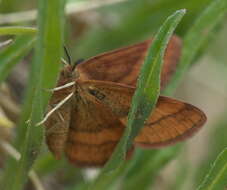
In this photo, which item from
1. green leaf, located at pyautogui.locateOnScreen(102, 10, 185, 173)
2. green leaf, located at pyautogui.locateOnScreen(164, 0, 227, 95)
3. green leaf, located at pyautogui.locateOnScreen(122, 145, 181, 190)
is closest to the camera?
green leaf, located at pyautogui.locateOnScreen(102, 10, 185, 173)

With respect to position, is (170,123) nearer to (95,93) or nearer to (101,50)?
(95,93)

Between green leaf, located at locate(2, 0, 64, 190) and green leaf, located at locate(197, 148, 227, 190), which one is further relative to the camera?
green leaf, located at locate(197, 148, 227, 190)

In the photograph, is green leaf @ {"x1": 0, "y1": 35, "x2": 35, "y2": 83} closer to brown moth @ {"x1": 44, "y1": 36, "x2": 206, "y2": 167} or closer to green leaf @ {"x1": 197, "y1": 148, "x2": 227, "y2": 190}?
brown moth @ {"x1": 44, "y1": 36, "x2": 206, "y2": 167}

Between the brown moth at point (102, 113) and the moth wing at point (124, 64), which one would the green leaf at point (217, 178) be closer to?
the brown moth at point (102, 113)

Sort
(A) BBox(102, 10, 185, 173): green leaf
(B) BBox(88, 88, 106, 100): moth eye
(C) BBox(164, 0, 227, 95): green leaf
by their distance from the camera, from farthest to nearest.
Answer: (C) BBox(164, 0, 227, 95): green leaf
(B) BBox(88, 88, 106, 100): moth eye
(A) BBox(102, 10, 185, 173): green leaf

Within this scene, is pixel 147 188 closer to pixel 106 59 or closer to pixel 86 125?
pixel 86 125

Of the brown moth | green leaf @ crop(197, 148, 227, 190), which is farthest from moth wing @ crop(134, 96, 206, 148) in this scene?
green leaf @ crop(197, 148, 227, 190)

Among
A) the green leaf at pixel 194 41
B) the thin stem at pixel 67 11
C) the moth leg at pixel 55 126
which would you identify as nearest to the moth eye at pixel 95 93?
the moth leg at pixel 55 126
